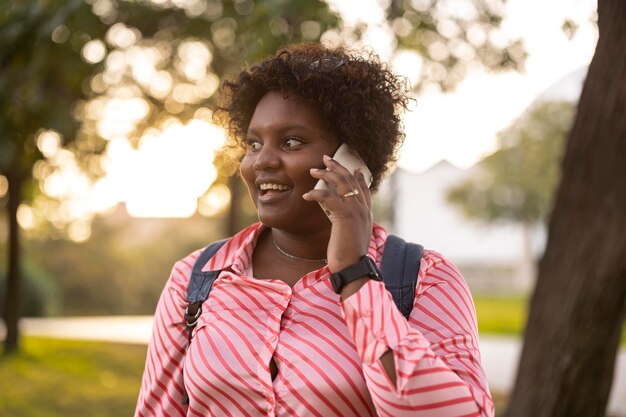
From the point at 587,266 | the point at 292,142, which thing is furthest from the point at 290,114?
the point at 587,266

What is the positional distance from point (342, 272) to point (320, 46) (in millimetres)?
855

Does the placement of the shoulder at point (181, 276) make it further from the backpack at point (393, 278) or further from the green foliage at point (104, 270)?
the green foliage at point (104, 270)

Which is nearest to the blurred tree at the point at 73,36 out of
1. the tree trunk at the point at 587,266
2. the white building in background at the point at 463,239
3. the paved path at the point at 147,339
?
the tree trunk at the point at 587,266

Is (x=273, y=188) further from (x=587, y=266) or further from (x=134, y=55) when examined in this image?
(x=134, y=55)

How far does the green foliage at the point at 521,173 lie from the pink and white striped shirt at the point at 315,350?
792 inches

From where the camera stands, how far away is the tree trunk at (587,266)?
541cm

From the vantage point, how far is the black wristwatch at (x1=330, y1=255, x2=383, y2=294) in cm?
225

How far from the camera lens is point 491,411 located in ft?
7.40

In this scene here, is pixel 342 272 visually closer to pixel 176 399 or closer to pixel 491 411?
pixel 491 411

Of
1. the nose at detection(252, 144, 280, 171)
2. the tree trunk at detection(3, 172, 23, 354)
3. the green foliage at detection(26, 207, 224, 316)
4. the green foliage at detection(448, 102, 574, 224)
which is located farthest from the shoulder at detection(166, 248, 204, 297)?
the green foliage at detection(26, 207, 224, 316)

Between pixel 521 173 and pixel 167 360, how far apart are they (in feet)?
108

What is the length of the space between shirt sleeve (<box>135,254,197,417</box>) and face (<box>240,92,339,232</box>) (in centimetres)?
40

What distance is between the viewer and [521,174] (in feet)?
113

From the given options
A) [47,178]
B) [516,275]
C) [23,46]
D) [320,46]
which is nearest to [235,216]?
[47,178]
